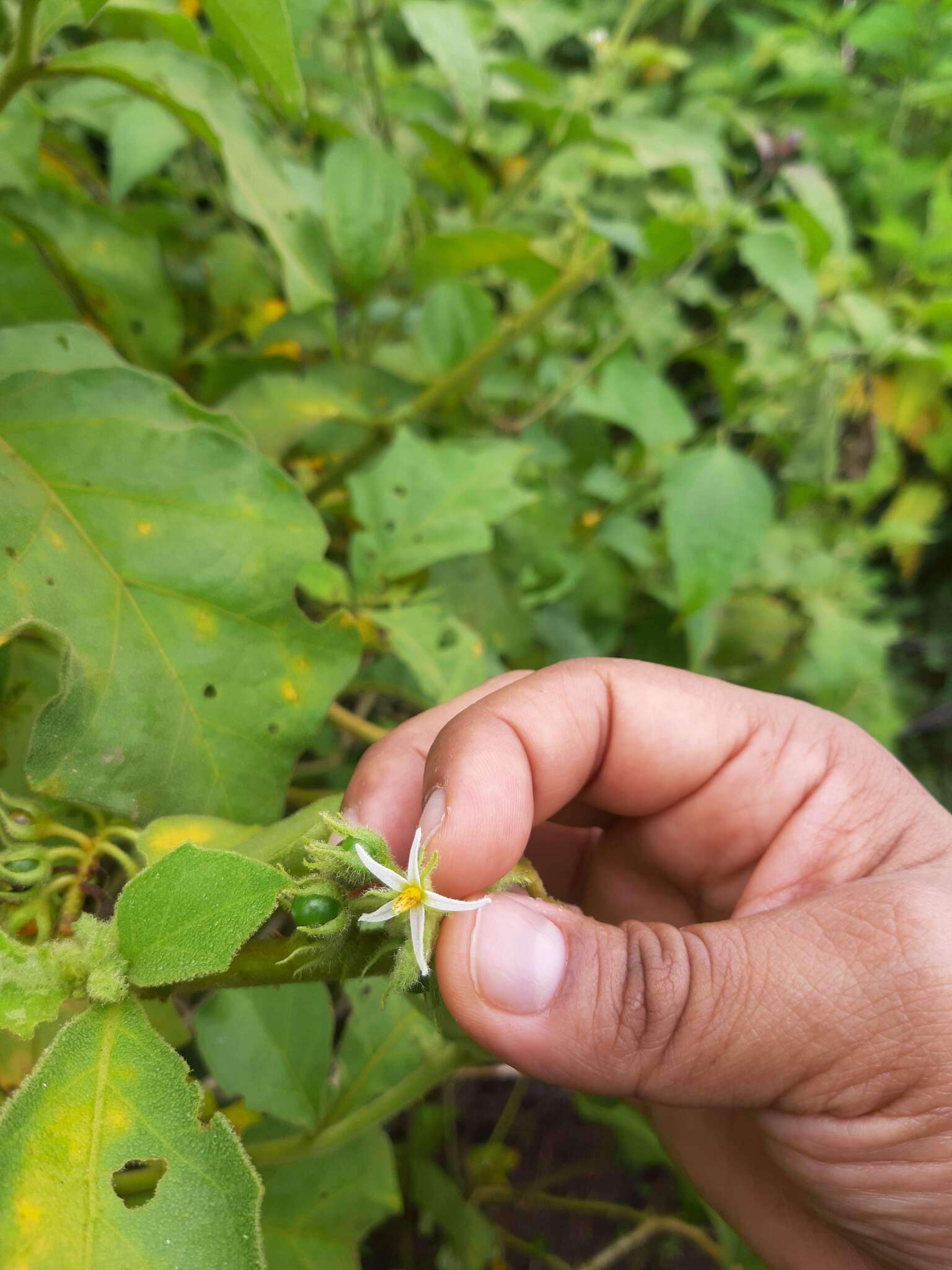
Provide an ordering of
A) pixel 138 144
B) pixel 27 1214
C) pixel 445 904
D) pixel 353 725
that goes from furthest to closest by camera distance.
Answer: pixel 138 144
pixel 353 725
pixel 445 904
pixel 27 1214

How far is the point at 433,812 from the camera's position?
3.26 ft

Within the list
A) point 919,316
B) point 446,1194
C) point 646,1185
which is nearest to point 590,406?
point 919,316


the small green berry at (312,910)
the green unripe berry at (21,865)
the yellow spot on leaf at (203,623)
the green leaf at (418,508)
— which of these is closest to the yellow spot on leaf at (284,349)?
the green leaf at (418,508)

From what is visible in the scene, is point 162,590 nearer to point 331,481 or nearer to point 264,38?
point 264,38

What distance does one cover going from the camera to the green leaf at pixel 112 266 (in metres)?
1.43

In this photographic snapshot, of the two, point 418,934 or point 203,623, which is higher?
point 203,623

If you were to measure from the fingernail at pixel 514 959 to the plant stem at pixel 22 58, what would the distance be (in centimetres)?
108

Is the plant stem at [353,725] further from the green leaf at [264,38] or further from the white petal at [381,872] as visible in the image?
the green leaf at [264,38]

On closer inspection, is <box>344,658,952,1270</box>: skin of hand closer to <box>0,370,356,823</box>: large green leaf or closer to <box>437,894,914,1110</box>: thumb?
<box>437,894,914,1110</box>: thumb

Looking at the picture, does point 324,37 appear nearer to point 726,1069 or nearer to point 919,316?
point 919,316

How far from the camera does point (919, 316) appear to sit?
7.02 ft

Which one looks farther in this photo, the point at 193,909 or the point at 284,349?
the point at 284,349

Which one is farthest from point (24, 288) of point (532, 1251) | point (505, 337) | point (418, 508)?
point (532, 1251)

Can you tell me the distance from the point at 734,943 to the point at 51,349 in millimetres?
1030
